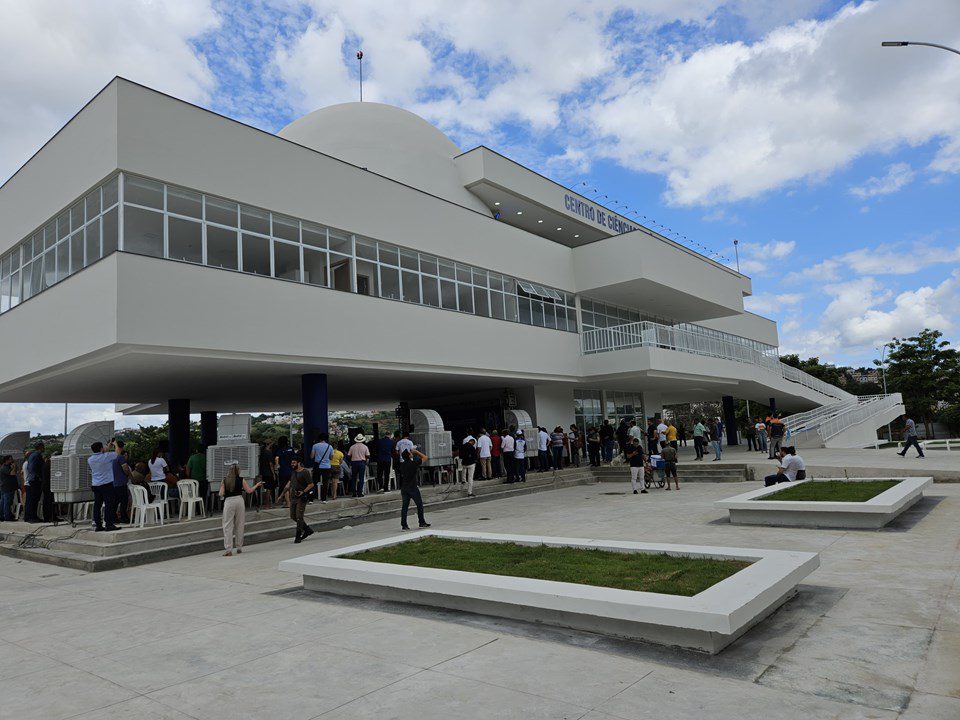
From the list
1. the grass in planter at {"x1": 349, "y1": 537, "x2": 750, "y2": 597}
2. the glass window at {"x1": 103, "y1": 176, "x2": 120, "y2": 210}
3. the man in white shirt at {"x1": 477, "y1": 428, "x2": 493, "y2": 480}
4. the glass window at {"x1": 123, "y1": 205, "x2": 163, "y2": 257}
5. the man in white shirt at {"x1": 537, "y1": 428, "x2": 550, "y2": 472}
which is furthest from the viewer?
the man in white shirt at {"x1": 537, "y1": 428, "x2": 550, "y2": 472}

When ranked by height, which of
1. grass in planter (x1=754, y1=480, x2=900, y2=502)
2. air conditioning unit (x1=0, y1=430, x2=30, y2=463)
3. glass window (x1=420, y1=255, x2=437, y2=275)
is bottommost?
grass in planter (x1=754, y1=480, x2=900, y2=502)

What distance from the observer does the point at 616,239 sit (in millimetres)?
24891

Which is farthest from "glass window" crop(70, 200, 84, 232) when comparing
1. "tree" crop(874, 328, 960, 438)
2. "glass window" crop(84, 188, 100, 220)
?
"tree" crop(874, 328, 960, 438)

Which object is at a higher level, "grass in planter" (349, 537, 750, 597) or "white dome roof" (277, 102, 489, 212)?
"white dome roof" (277, 102, 489, 212)

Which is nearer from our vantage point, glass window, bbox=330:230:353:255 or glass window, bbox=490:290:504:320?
glass window, bbox=330:230:353:255

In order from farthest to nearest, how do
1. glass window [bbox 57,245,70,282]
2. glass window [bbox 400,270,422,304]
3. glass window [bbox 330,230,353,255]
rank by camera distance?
glass window [bbox 400,270,422,304]
glass window [bbox 330,230,353,255]
glass window [bbox 57,245,70,282]

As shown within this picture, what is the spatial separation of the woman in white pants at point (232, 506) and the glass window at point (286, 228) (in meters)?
6.88

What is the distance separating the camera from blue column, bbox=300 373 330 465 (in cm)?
1662

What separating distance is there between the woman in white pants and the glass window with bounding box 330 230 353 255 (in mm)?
7723

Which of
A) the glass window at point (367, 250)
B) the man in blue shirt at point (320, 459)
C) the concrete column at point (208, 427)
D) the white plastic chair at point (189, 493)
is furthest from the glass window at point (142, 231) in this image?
the concrete column at point (208, 427)

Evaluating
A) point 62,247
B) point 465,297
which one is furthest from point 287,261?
point 465,297

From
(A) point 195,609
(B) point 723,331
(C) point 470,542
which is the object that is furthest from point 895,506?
(B) point 723,331

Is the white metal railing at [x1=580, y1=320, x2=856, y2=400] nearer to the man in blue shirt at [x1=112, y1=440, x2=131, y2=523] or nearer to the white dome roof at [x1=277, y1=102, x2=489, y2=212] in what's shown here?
the white dome roof at [x1=277, y1=102, x2=489, y2=212]

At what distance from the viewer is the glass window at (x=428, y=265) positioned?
63.3ft
